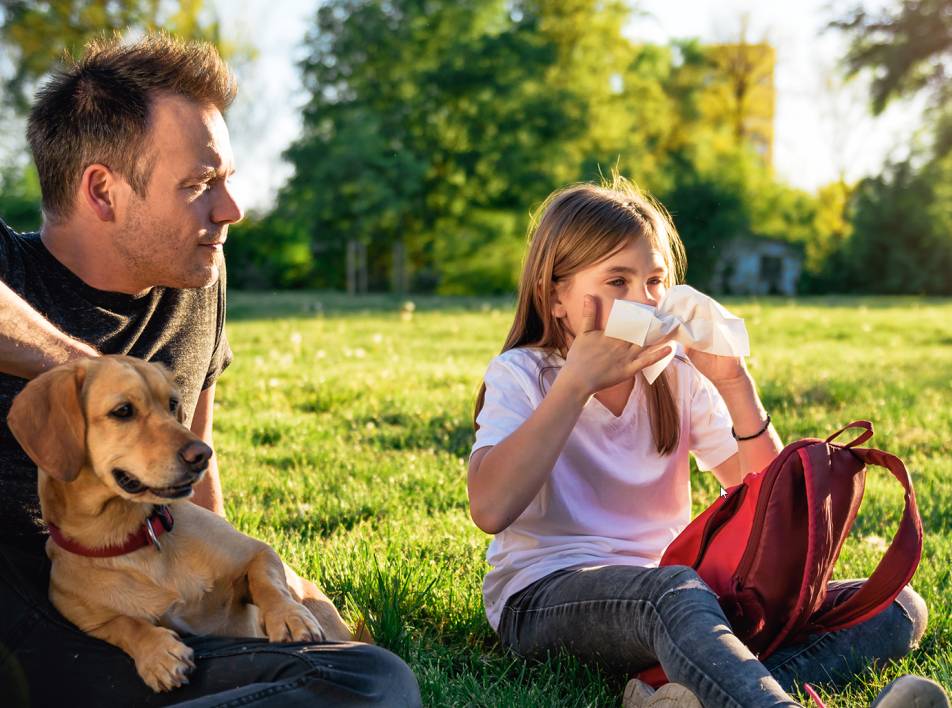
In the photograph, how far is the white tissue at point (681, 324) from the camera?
287cm

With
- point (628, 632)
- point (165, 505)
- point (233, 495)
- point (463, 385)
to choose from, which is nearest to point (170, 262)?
point (165, 505)

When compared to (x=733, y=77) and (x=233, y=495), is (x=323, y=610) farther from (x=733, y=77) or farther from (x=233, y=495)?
(x=733, y=77)

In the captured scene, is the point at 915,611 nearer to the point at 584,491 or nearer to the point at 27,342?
the point at 584,491

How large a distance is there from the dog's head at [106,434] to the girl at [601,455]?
2.89 ft

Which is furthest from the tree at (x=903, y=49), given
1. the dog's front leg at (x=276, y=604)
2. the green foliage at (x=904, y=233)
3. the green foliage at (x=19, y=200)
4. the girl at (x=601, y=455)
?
the dog's front leg at (x=276, y=604)

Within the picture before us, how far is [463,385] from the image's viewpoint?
798cm

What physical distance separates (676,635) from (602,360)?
0.78 m

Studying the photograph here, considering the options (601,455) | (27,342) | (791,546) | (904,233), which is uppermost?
(904,233)

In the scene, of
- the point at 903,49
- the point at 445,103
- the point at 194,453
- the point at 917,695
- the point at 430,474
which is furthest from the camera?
the point at 445,103

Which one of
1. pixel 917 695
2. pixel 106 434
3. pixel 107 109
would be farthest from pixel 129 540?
pixel 917 695

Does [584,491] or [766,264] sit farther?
[766,264]

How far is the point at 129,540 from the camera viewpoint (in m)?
2.51

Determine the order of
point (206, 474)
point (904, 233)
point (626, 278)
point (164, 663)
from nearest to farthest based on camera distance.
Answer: point (164, 663), point (626, 278), point (206, 474), point (904, 233)

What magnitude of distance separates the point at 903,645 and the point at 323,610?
177cm
